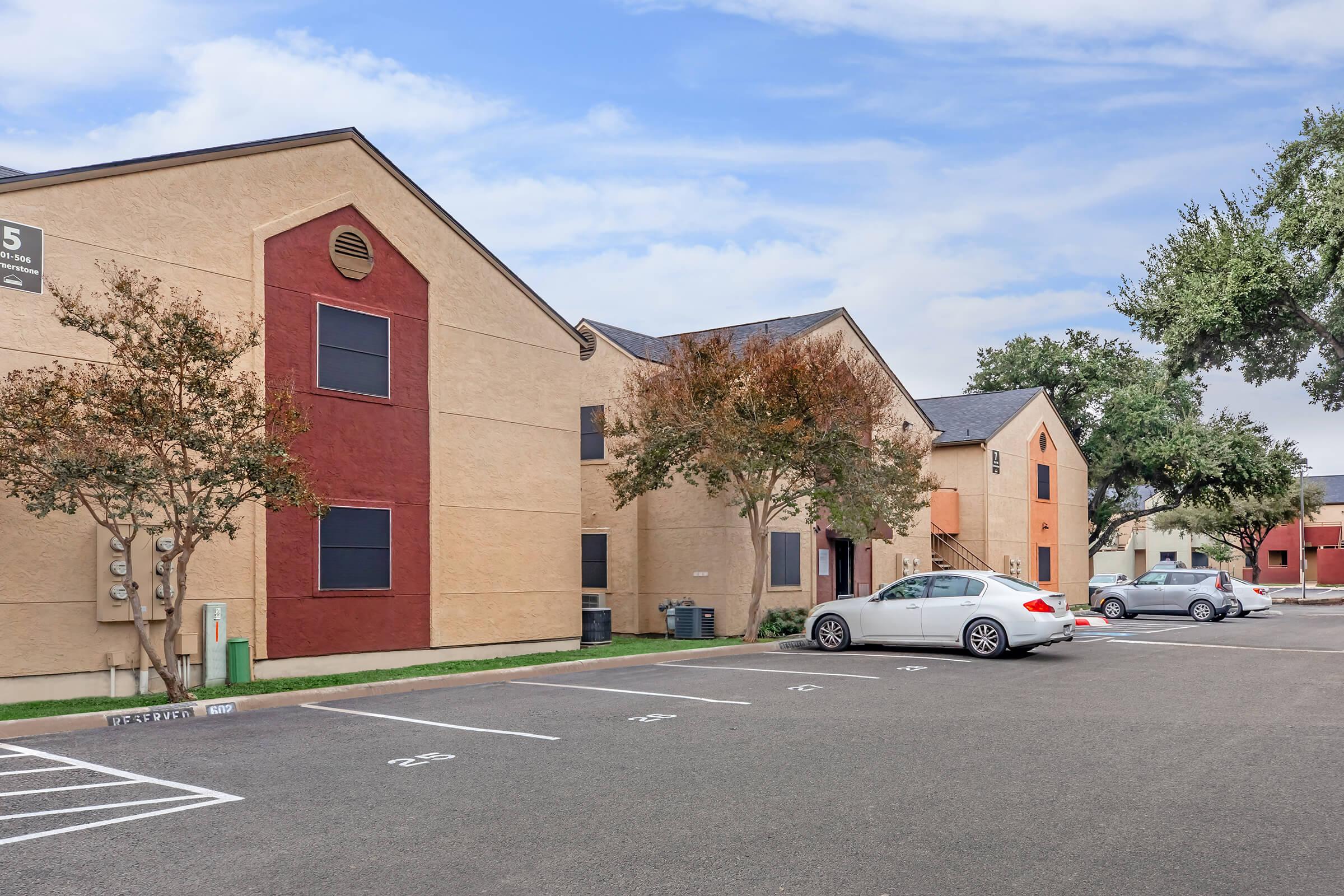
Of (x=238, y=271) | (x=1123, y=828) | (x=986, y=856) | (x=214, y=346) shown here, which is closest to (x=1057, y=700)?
(x=1123, y=828)

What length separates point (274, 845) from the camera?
6426 mm

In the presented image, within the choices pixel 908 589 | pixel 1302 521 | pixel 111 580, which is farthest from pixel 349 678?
pixel 1302 521

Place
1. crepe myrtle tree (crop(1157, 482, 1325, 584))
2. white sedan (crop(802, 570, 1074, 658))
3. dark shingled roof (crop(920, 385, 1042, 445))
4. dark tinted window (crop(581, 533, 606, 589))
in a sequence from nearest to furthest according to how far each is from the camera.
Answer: white sedan (crop(802, 570, 1074, 658))
dark tinted window (crop(581, 533, 606, 589))
dark shingled roof (crop(920, 385, 1042, 445))
crepe myrtle tree (crop(1157, 482, 1325, 584))

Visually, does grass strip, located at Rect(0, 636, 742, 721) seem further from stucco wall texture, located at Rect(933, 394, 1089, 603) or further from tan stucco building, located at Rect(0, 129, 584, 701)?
stucco wall texture, located at Rect(933, 394, 1089, 603)

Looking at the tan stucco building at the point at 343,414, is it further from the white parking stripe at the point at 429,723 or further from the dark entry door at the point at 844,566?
the dark entry door at the point at 844,566

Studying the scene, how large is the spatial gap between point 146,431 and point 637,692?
666 cm

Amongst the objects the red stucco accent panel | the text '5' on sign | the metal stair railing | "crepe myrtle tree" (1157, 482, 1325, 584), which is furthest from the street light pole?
the text '5' on sign

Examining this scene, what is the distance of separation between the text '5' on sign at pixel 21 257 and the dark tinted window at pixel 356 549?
17.0 feet

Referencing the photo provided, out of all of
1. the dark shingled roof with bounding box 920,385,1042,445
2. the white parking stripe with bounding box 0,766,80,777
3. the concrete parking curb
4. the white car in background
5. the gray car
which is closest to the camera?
the white parking stripe with bounding box 0,766,80,777

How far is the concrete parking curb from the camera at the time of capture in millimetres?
11102

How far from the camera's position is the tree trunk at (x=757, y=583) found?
72.3ft

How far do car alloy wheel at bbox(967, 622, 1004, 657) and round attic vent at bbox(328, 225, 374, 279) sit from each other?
11708 millimetres

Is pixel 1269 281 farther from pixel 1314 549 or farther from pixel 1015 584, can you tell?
pixel 1314 549

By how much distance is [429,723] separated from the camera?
11438mm
